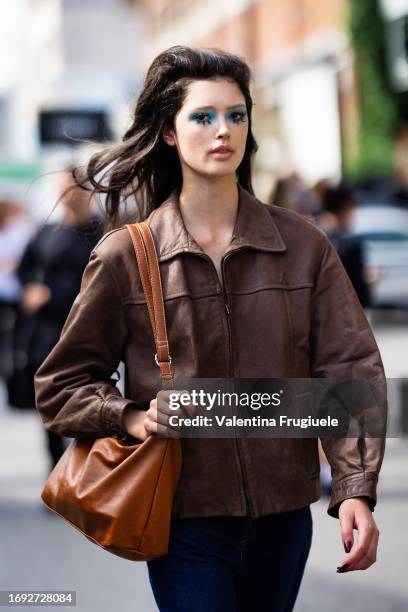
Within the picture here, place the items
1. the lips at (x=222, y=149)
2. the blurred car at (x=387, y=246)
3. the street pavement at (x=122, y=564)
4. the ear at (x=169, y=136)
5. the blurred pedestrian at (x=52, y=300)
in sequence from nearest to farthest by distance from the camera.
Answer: the lips at (x=222, y=149), the ear at (x=169, y=136), the street pavement at (x=122, y=564), the blurred pedestrian at (x=52, y=300), the blurred car at (x=387, y=246)

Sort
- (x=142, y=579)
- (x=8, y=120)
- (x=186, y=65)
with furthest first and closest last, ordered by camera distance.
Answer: (x=8, y=120), (x=142, y=579), (x=186, y=65)

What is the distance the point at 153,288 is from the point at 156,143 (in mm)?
428

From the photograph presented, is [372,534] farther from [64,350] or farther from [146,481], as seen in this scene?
[64,350]

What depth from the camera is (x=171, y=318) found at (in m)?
3.08

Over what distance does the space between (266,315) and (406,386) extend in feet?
4.36

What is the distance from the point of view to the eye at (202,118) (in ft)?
10.4

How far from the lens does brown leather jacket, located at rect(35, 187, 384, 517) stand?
3.06 meters

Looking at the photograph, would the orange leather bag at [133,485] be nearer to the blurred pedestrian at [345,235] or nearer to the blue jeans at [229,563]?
the blue jeans at [229,563]

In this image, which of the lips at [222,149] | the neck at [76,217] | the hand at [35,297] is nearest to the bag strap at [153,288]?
the lips at [222,149]

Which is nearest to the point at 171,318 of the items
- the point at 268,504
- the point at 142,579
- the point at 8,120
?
the point at 268,504

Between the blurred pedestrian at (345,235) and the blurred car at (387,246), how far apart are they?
25.5 ft

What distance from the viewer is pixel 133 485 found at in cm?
297

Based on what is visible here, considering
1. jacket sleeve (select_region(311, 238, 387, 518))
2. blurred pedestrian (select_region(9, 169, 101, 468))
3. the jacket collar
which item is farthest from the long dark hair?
blurred pedestrian (select_region(9, 169, 101, 468))

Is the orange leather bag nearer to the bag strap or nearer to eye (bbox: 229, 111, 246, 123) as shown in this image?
the bag strap
